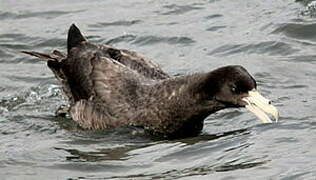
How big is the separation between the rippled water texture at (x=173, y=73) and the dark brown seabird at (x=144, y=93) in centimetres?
17

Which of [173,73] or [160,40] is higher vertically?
[160,40]

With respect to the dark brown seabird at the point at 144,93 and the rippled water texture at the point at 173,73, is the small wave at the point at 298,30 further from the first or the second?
the dark brown seabird at the point at 144,93

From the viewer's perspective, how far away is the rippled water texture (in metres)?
8.51

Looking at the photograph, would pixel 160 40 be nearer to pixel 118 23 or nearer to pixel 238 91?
pixel 118 23

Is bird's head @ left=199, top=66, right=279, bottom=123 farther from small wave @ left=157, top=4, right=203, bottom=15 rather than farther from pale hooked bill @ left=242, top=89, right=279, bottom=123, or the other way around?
small wave @ left=157, top=4, right=203, bottom=15

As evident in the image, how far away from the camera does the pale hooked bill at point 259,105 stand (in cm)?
916

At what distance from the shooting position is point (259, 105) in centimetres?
920

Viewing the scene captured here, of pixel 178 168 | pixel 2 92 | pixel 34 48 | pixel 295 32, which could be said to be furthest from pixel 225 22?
pixel 178 168

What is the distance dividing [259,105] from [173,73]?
343cm

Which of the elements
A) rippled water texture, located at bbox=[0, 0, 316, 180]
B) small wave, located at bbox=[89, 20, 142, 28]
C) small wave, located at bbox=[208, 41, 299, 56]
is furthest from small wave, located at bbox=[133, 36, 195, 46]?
small wave, located at bbox=[89, 20, 142, 28]

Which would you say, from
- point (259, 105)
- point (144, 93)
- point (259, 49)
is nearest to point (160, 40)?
point (259, 49)

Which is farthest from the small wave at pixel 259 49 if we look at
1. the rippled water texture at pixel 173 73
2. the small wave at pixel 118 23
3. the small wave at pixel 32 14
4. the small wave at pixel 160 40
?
the small wave at pixel 32 14

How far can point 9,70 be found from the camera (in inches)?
519

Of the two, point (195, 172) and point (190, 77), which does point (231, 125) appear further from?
point (195, 172)
